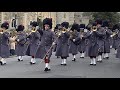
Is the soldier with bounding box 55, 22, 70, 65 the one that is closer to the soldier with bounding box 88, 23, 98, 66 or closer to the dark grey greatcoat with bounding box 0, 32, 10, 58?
the soldier with bounding box 88, 23, 98, 66

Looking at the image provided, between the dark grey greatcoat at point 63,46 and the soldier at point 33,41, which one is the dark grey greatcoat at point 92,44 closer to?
the dark grey greatcoat at point 63,46

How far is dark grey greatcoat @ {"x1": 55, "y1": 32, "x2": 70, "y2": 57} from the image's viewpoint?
1476 cm

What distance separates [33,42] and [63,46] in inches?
67.7

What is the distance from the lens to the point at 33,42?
52.2 ft

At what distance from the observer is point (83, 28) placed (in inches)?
749

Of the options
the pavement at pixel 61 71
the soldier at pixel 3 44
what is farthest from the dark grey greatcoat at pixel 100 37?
the soldier at pixel 3 44

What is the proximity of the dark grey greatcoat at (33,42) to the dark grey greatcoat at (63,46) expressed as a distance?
3.92ft

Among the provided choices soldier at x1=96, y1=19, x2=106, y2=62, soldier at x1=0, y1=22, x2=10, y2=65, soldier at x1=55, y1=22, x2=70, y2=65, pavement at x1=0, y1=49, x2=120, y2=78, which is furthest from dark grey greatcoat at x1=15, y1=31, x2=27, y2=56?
soldier at x1=96, y1=19, x2=106, y2=62

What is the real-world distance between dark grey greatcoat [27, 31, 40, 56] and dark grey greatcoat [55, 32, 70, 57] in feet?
3.92

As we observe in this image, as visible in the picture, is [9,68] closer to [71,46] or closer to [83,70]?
[83,70]

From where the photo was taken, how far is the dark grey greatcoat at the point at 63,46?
48.4ft

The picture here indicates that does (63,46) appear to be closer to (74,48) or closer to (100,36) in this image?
(100,36)
